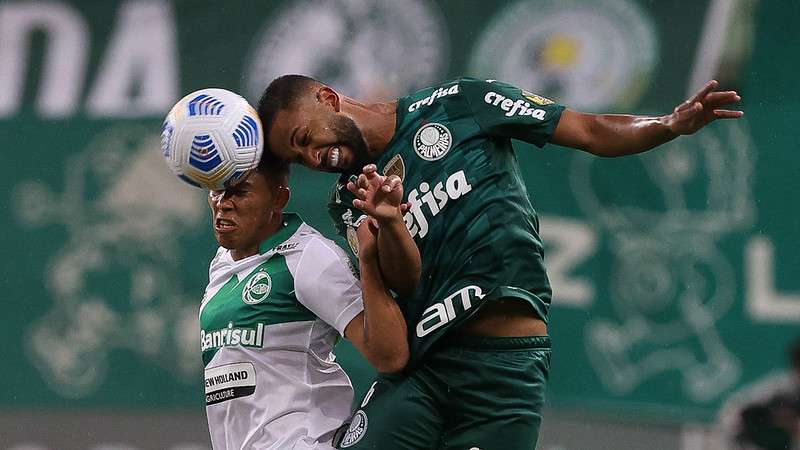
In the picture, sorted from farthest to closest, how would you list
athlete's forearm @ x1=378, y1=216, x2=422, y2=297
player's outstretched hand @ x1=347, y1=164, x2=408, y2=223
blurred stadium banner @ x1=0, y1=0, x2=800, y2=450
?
blurred stadium banner @ x1=0, y1=0, x2=800, y2=450 < athlete's forearm @ x1=378, y1=216, x2=422, y2=297 < player's outstretched hand @ x1=347, y1=164, x2=408, y2=223

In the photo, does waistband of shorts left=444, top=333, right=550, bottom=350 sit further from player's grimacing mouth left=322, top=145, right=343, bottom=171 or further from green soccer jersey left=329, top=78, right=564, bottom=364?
player's grimacing mouth left=322, top=145, right=343, bottom=171

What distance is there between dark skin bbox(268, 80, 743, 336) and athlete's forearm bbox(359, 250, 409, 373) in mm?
66

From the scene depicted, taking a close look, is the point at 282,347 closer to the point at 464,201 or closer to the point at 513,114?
the point at 464,201

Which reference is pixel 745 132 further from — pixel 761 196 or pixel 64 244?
pixel 64 244

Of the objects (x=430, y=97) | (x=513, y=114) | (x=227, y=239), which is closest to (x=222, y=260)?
(x=227, y=239)

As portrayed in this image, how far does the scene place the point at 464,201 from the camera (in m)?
3.98

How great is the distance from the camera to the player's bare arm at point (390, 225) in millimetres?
3453

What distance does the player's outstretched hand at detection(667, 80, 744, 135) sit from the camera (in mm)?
3859

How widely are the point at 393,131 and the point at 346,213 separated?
0.31 metres

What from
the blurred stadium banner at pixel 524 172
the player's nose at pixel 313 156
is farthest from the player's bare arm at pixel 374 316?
the blurred stadium banner at pixel 524 172

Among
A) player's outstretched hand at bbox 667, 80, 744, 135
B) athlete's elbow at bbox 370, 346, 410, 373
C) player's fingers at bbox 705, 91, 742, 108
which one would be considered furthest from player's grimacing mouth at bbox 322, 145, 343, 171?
player's fingers at bbox 705, 91, 742, 108

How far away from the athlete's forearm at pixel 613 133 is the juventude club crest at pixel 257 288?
41.1 inches

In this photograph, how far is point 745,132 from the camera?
7660mm

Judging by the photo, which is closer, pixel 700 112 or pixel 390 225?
pixel 390 225
